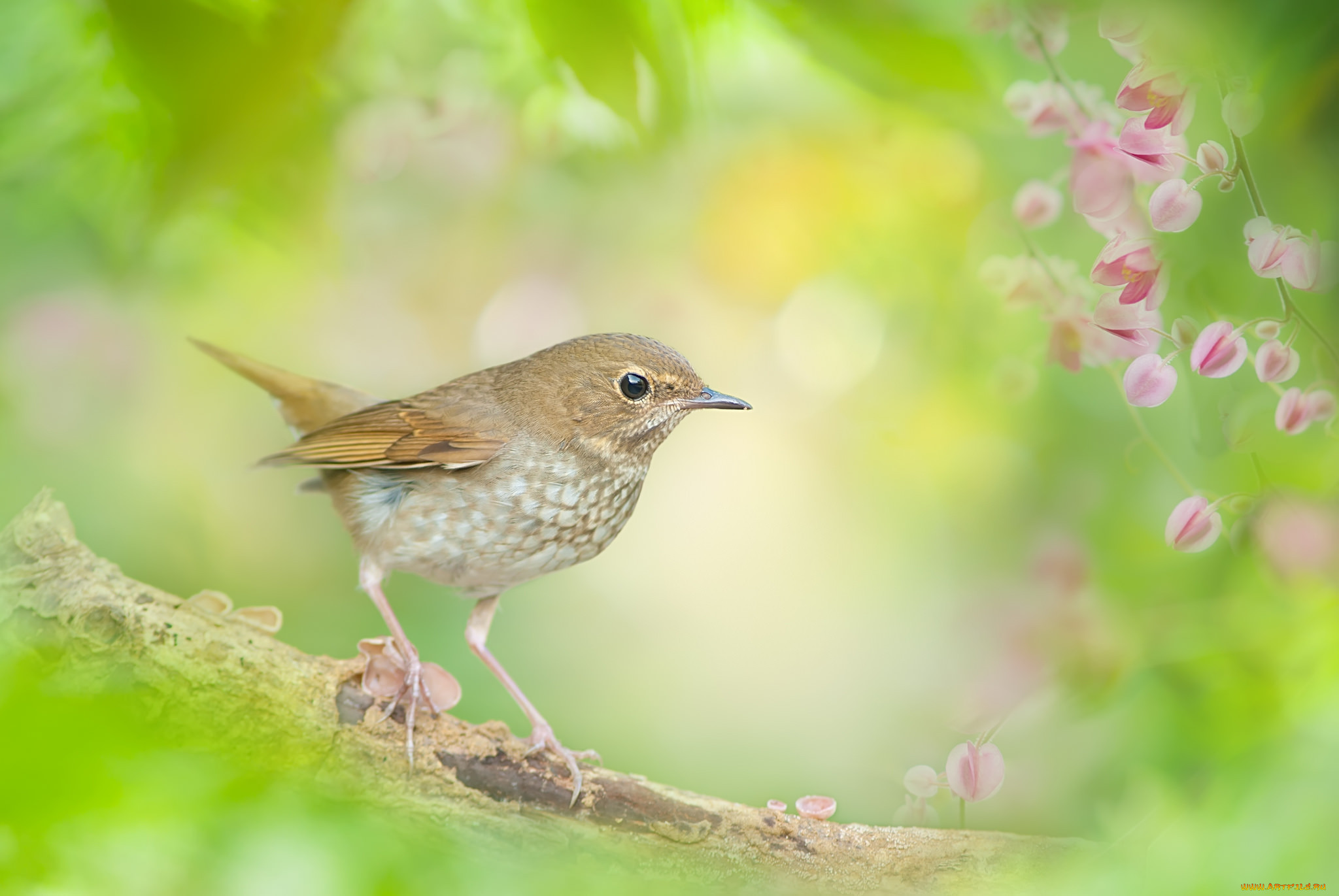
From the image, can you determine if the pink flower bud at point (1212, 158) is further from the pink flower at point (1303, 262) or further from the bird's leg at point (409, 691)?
the bird's leg at point (409, 691)

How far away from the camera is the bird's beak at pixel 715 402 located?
230cm

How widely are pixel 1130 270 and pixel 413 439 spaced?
167cm

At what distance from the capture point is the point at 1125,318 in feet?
5.88

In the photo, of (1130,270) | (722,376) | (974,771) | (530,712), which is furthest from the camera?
(722,376)

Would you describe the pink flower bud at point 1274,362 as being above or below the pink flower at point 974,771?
above

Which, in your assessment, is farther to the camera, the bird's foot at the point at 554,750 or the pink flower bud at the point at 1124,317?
the bird's foot at the point at 554,750

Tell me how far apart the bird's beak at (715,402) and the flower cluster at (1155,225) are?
0.68 meters

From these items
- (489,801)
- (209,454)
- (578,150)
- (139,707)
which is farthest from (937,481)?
(139,707)

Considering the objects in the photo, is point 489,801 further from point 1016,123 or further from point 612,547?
point 612,547

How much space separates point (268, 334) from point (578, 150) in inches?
72.4

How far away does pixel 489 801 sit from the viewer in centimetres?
230

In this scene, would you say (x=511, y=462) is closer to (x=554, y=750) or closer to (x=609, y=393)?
(x=609, y=393)

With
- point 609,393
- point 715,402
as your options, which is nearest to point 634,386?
point 609,393

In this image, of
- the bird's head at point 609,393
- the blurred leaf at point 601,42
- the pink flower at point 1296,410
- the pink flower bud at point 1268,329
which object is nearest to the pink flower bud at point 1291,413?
the pink flower at point 1296,410
